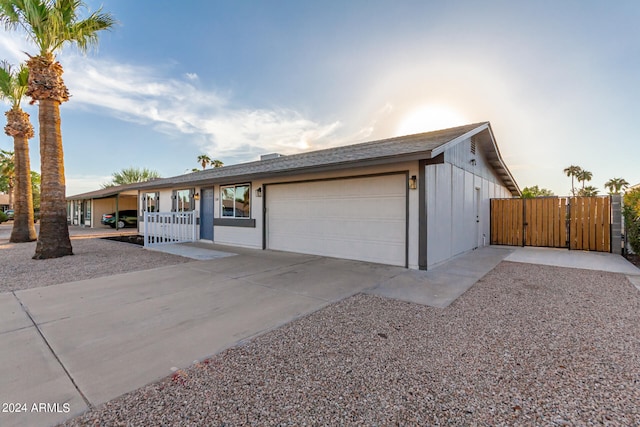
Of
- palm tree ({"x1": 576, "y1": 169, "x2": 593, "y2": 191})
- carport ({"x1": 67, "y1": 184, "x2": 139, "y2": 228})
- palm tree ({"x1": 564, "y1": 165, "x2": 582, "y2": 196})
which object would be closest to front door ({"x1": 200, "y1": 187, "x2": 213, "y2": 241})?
carport ({"x1": 67, "y1": 184, "x2": 139, "y2": 228})

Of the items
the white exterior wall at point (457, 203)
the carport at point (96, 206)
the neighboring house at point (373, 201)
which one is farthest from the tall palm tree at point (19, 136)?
the white exterior wall at point (457, 203)

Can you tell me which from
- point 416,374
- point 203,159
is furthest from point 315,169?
point 203,159

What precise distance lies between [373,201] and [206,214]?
307 inches

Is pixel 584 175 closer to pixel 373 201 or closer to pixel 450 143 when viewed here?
pixel 450 143

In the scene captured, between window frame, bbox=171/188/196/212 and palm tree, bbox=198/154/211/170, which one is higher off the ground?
palm tree, bbox=198/154/211/170

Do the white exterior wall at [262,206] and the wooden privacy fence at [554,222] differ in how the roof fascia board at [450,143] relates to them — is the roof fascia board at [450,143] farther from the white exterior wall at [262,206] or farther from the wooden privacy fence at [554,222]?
the wooden privacy fence at [554,222]

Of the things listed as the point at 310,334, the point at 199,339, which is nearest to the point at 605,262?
the point at 310,334

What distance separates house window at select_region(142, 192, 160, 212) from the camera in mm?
14586

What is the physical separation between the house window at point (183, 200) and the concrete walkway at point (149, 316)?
236 inches

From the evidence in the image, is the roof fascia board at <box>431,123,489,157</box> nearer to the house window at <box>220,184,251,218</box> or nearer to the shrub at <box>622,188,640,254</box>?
the shrub at <box>622,188,640,254</box>

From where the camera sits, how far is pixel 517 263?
730 centimetres

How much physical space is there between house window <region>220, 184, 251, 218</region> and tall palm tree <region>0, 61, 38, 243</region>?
844 cm

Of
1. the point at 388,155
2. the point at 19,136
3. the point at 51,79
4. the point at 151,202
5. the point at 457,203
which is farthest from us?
the point at 151,202

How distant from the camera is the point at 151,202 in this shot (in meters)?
15.2
